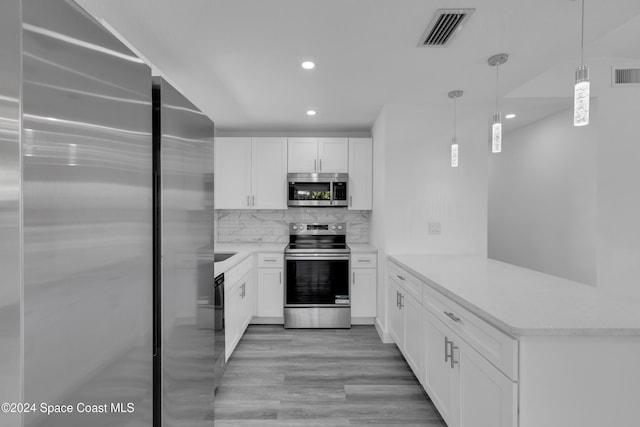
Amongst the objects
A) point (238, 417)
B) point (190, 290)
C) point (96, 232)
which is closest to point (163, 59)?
point (190, 290)

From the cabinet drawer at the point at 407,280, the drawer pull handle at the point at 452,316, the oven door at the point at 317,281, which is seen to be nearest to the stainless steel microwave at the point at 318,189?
the oven door at the point at 317,281

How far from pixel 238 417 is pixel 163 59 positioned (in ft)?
8.26

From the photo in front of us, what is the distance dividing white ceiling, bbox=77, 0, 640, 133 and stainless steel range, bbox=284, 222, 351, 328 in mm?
1640

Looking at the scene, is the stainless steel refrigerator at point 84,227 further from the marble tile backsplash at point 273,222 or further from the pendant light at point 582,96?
the marble tile backsplash at point 273,222

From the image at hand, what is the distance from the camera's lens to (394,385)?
2531 mm

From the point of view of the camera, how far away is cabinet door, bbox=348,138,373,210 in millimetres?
4113

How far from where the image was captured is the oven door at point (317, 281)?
3.75 meters

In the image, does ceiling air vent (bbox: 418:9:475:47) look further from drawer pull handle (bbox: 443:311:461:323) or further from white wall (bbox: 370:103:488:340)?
drawer pull handle (bbox: 443:311:461:323)

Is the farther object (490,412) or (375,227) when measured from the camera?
(375,227)

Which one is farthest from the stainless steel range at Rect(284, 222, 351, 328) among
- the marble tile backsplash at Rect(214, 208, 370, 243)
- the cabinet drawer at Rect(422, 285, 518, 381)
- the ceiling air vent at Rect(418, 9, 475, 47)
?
the ceiling air vent at Rect(418, 9, 475, 47)

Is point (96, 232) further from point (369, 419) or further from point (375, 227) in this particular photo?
point (375, 227)

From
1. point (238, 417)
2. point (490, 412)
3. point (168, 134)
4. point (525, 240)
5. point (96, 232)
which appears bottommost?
point (238, 417)

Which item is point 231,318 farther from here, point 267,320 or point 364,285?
point 364,285

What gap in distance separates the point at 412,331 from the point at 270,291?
1.85m
